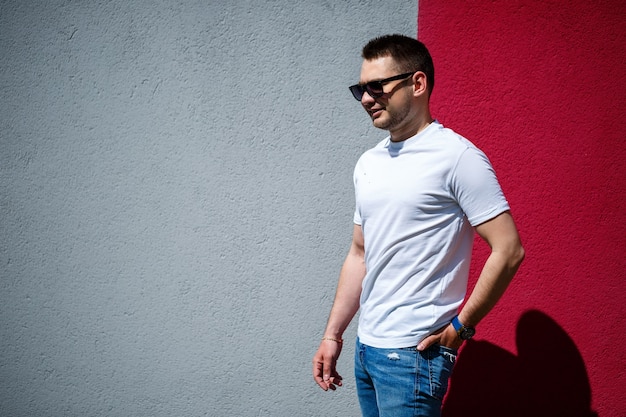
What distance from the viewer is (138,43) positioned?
2164 mm

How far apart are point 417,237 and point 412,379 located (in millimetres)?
440

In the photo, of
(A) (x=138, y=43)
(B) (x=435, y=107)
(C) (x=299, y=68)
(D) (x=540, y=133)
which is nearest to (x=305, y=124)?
(C) (x=299, y=68)

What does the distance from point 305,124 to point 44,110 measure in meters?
1.40

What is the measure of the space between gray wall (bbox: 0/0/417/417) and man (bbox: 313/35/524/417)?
2.23 feet

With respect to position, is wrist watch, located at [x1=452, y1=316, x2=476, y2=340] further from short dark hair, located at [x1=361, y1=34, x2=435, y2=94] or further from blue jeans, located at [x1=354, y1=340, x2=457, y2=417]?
short dark hair, located at [x1=361, y1=34, x2=435, y2=94]

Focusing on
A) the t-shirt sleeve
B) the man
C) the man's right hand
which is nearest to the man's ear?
the man

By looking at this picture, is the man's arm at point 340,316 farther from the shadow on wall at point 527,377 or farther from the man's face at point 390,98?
the shadow on wall at point 527,377

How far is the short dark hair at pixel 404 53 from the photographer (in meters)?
1.40

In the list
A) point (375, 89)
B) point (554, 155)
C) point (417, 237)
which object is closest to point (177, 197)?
point (375, 89)

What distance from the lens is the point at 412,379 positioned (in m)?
1.30

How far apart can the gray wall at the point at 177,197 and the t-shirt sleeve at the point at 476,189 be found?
0.88m

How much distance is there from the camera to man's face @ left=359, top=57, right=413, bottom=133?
4.58ft

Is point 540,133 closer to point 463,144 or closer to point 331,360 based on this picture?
point 463,144

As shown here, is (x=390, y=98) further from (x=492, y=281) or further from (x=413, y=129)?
(x=492, y=281)
